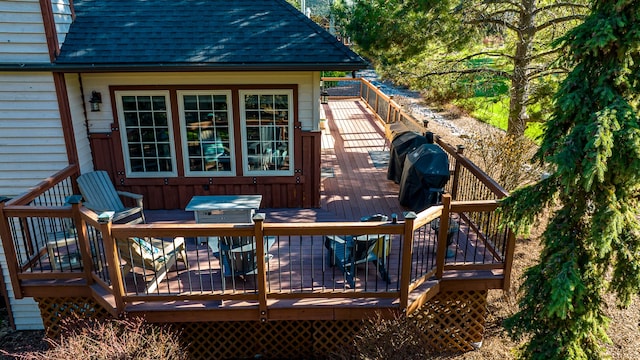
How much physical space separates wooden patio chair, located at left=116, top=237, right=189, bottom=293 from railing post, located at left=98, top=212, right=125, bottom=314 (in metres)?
0.17

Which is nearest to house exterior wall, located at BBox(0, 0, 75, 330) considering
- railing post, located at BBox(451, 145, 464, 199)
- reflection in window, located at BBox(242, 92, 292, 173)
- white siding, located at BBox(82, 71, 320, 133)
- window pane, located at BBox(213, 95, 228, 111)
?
white siding, located at BBox(82, 71, 320, 133)

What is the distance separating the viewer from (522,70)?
8.77 m

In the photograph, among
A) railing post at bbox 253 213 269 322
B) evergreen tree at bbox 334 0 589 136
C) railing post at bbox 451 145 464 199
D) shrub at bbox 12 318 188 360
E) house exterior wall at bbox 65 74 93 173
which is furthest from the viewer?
evergreen tree at bbox 334 0 589 136

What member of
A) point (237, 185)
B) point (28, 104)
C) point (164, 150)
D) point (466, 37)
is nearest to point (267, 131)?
point (237, 185)

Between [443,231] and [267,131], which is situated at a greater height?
[267,131]

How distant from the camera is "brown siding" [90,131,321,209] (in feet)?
22.1

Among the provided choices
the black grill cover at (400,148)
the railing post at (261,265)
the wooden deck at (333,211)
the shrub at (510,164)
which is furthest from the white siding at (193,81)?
the shrub at (510,164)

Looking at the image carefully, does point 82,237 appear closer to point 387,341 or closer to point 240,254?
point 240,254

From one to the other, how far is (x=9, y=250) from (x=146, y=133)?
8.04 feet

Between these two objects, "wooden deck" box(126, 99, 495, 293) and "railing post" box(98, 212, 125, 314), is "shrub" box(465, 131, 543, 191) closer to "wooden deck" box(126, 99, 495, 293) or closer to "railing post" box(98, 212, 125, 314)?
"wooden deck" box(126, 99, 495, 293)

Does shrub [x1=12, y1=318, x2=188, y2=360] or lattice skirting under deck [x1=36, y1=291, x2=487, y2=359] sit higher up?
shrub [x1=12, y1=318, x2=188, y2=360]

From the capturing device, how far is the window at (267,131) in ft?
21.4

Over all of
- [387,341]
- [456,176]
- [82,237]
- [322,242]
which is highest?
[82,237]

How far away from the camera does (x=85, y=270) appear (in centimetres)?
489
